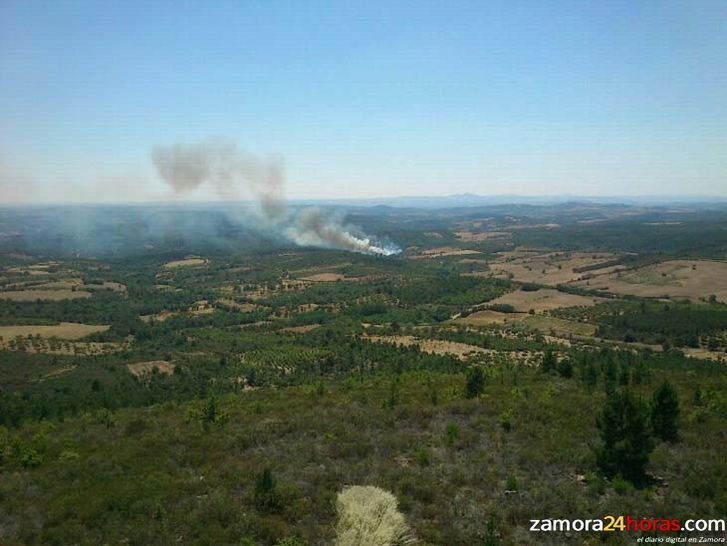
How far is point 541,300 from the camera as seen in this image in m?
123

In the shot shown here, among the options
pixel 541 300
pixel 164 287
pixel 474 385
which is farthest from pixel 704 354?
pixel 164 287

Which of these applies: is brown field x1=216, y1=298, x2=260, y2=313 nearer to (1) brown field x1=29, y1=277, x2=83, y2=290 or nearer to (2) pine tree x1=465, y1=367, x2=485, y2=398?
(1) brown field x1=29, y1=277, x2=83, y2=290

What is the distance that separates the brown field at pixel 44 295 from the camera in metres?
145

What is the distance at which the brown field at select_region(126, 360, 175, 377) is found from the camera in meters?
75.7

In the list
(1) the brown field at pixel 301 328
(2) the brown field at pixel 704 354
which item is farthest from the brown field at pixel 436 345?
(2) the brown field at pixel 704 354

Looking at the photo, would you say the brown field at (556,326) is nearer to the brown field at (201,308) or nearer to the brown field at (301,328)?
the brown field at (301,328)

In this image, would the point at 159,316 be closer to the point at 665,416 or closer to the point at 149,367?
the point at 149,367

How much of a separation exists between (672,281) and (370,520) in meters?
150

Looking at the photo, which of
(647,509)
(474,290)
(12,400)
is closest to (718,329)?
(474,290)

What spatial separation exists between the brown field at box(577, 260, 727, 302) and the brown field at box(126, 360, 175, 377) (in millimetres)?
110961

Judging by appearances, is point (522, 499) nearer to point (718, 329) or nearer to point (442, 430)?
point (442, 430)

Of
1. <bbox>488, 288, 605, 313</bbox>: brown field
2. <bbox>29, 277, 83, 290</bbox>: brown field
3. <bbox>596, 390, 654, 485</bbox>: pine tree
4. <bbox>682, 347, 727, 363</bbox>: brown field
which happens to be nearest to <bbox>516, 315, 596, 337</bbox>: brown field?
<bbox>488, 288, 605, 313</bbox>: brown field

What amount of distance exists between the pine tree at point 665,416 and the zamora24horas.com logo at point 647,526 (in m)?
8.01

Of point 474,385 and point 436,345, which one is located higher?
point 474,385
